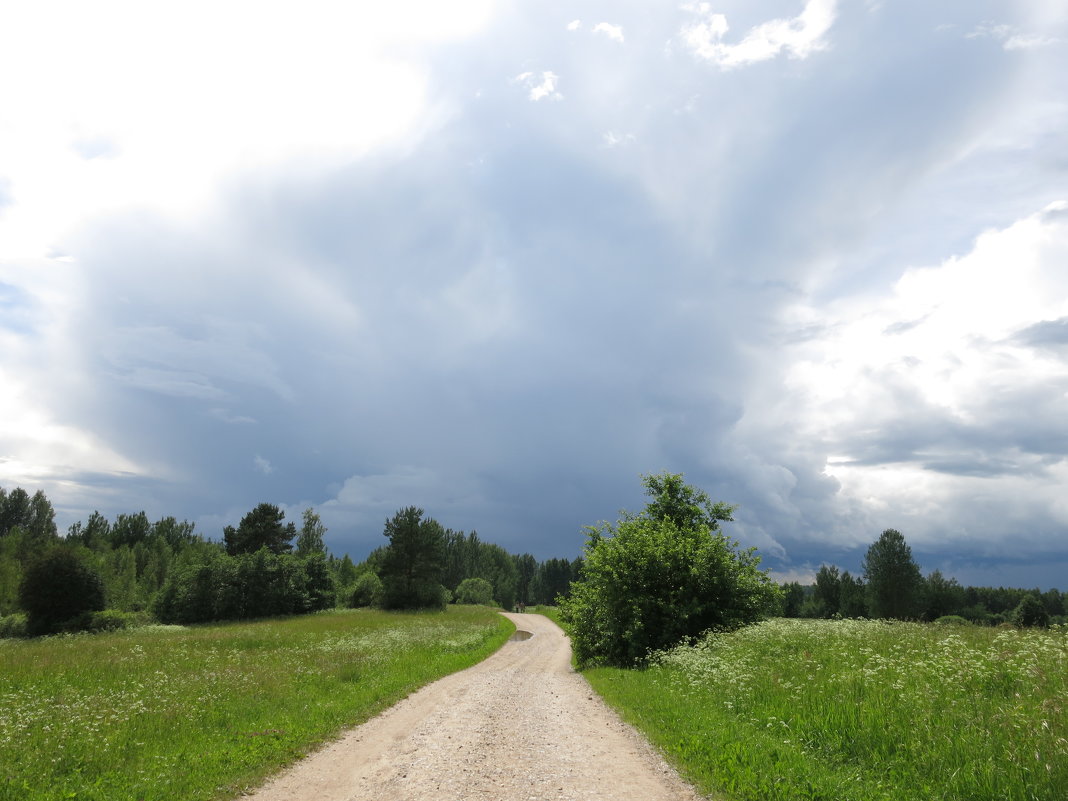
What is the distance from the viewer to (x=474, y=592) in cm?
11556

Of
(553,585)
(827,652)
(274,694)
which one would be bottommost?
(553,585)

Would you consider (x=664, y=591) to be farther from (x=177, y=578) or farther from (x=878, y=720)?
(x=177, y=578)

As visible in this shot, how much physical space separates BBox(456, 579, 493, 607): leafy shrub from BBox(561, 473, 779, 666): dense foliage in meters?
89.8

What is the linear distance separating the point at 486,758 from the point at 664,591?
1740cm

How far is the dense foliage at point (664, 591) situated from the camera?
2578cm

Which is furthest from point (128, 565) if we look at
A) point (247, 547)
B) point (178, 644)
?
point (178, 644)

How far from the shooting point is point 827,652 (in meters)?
15.3

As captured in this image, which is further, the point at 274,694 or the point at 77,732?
Answer: the point at 274,694

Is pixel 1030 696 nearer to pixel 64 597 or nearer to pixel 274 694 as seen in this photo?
pixel 274 694

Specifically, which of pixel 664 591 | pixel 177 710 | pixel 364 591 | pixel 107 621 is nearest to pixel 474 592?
pixel 364 591

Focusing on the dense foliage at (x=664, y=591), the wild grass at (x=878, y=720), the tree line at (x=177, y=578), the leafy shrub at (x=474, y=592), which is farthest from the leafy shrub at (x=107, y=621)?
the leafy shrub at (x=474, y=592)

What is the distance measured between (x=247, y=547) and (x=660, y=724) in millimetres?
93535

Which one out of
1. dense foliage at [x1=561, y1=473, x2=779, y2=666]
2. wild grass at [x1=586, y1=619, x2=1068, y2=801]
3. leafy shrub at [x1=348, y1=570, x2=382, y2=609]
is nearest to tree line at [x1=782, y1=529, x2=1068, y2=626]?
dense foliage at [x1=561, y1=473, x2=779, y2=666]

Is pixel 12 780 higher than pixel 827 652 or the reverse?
the reverse
